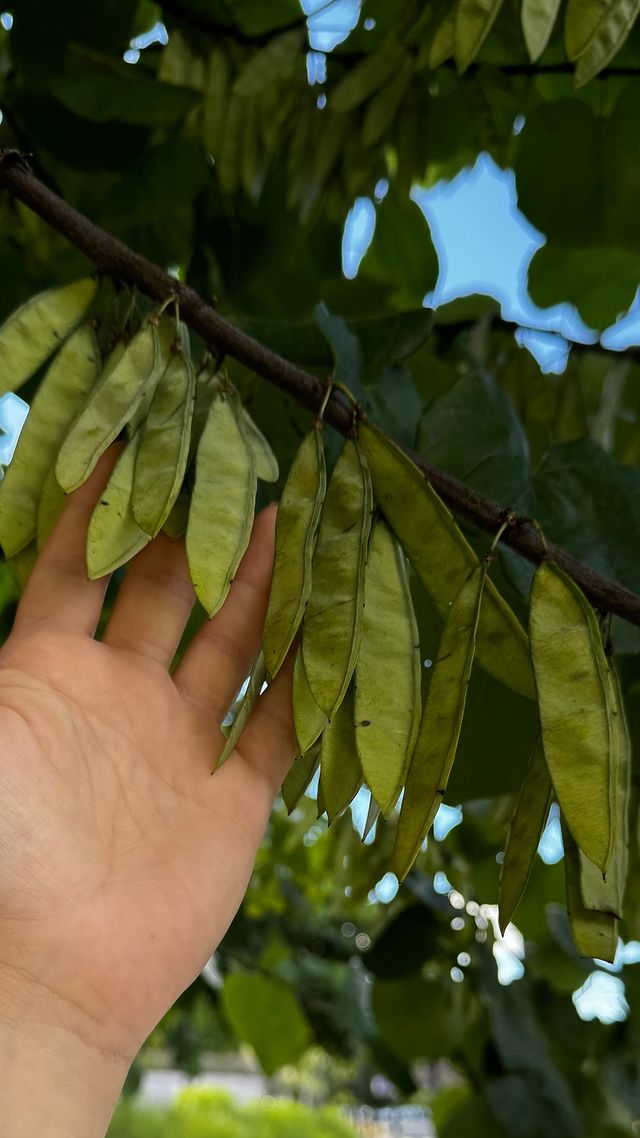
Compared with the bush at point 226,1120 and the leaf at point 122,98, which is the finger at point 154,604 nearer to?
the leaf at point 122,98

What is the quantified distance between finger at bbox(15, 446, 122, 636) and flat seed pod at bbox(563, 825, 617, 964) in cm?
37

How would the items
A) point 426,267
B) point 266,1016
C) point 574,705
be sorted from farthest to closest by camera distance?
1. point 266,1016
2. point 426,267
3. point 574,705

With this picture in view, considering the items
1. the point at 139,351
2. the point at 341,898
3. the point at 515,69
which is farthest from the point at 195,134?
the point at 341,898

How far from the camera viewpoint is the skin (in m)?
0.60

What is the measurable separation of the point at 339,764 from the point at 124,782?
167mm

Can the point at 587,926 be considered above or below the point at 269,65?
below

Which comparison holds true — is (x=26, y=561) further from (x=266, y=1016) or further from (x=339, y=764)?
(x=266, y=1016)

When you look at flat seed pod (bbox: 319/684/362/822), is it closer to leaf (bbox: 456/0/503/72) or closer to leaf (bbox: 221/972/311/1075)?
leaf (bbox: 456/0/503/72)

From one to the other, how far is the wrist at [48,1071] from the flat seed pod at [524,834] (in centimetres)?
25

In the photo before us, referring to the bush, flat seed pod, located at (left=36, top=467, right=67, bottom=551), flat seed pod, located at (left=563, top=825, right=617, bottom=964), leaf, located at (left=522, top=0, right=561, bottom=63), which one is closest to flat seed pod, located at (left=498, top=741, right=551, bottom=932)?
flat seed pod, located at (left=563, top=825, right=617, bottom=964)

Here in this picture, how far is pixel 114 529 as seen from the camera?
626 mm

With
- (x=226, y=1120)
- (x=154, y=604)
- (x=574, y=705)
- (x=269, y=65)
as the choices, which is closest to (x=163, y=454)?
(x=154, y=604)

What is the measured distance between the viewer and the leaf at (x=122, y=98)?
97cm

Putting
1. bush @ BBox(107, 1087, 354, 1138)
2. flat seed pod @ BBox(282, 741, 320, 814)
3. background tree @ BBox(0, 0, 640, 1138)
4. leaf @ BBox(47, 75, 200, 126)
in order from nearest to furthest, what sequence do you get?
flat seed pod @ BBox(282, 741, 320, 814) → background tree @ BBox(0, 0, 640, 1138) → leaf @ BBox(47, 75, 200, 126) → bush @ BBox(107, 1087, 354, 1138)
